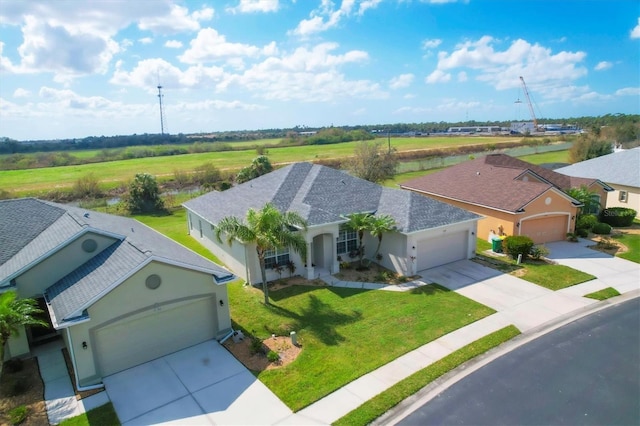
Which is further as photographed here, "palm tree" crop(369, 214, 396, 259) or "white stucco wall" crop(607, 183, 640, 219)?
"white stucco wall" crop(607, 183, 640, 219)

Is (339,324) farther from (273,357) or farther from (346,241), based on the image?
(346,241)

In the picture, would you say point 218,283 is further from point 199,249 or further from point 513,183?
point 513,183

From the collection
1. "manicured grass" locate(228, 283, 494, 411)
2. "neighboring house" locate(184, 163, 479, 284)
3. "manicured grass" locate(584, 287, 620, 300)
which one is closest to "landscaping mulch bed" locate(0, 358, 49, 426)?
"manicured grass" locate(228, 283, 494, 411)

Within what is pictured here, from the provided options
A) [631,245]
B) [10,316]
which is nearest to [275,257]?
[10,316]

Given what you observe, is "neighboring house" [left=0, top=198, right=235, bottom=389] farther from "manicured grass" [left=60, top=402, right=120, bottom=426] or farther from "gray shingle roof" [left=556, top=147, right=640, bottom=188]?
"gray shingle roof" [left=556, top=147, right=640, bottom=188]

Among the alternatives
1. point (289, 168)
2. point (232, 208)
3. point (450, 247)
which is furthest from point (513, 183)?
point (232, 208)

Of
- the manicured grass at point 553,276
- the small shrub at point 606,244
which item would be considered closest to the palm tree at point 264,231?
the manicured grass at point 553,276

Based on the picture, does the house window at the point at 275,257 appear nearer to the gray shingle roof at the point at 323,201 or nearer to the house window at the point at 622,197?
the gray shingle roof at the point at 323,201
